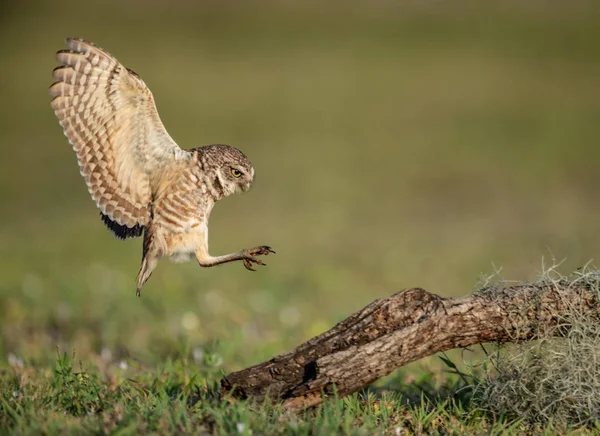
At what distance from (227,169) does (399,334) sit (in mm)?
1136

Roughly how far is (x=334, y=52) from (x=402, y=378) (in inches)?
790

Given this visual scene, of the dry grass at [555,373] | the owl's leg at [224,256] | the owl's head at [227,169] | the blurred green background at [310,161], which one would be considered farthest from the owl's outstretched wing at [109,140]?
the dry grass at [555,373]

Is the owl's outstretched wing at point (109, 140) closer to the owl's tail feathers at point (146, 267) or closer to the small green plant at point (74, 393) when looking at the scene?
the owl's tail feathers at point (146, 267)

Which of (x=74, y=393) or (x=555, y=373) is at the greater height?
(x=74, y=393)

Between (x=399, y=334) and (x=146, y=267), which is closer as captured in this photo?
(x=399, y=334)

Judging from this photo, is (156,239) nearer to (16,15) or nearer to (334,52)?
(334,52)

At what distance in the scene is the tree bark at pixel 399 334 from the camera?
12.1 feet

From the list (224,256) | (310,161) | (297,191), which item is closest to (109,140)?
(224,256)

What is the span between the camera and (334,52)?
24156 millimetres

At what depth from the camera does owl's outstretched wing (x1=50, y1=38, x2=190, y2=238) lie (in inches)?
149

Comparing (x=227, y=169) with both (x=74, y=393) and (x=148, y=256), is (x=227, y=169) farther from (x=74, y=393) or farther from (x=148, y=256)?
(x=74, y=393)

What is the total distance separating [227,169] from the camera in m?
3.67

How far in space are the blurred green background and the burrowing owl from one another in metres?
1.62

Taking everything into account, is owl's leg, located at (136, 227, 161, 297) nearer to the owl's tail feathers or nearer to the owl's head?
the owl's tail feathers
